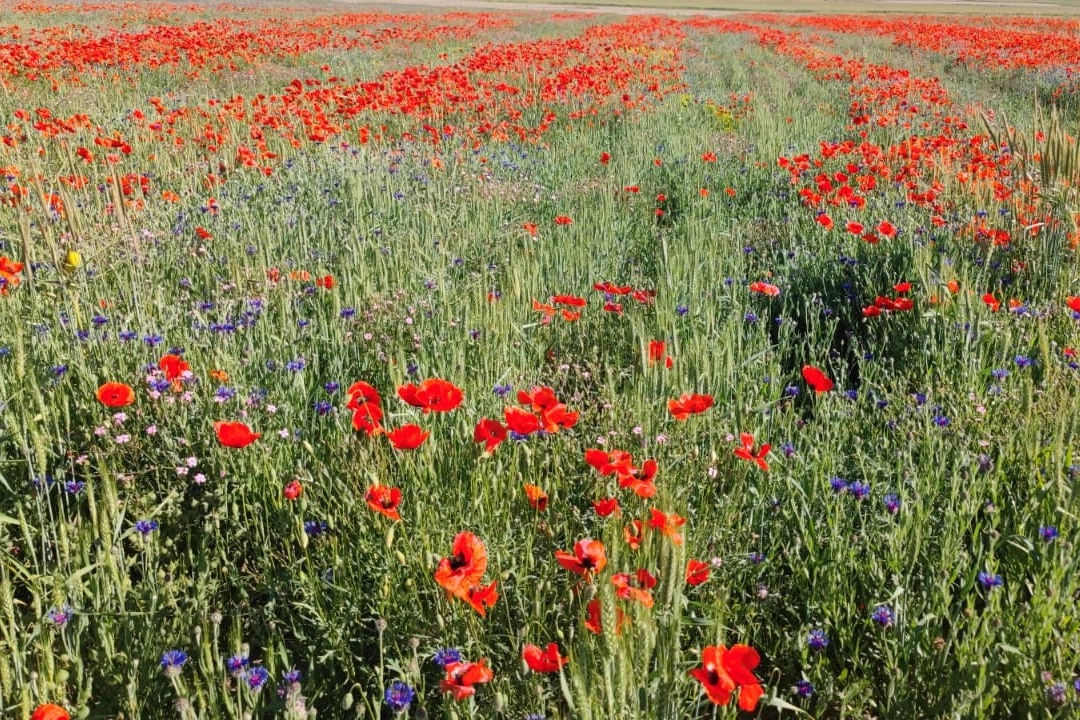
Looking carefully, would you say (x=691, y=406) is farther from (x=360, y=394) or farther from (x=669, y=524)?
(x=360, y=394)

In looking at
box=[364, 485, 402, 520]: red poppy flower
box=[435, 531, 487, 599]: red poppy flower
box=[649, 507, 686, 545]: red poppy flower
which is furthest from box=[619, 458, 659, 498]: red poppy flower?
box=[364, 485, 402, 520]: red poppy flower

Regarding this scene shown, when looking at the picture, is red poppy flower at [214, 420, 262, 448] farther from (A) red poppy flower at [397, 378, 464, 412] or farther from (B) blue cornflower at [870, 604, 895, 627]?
(B) blue cornflower at [870, 604, 895, 627]

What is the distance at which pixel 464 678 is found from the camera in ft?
4.16

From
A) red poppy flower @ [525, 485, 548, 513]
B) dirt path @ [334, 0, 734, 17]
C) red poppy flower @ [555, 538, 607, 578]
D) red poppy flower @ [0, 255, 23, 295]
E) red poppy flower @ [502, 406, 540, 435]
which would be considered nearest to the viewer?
red poppy flower @ [555, 538, 607, 578]

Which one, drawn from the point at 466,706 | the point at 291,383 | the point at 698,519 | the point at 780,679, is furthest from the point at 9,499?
the point at 780,679

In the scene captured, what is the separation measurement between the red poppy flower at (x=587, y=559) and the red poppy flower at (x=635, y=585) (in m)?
0.04

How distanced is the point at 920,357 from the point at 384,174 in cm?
347

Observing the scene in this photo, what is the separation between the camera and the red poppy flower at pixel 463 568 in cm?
139

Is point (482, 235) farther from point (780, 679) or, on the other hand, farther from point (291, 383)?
point (780, 679)

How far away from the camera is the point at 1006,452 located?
7.00 ft

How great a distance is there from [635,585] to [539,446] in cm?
89

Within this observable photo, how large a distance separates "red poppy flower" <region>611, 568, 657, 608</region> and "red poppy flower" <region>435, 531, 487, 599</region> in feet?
0.83

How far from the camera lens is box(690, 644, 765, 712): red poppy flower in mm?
1225

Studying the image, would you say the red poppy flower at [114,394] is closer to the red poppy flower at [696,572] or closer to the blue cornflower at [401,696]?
the blue cornflower at [401,696]
